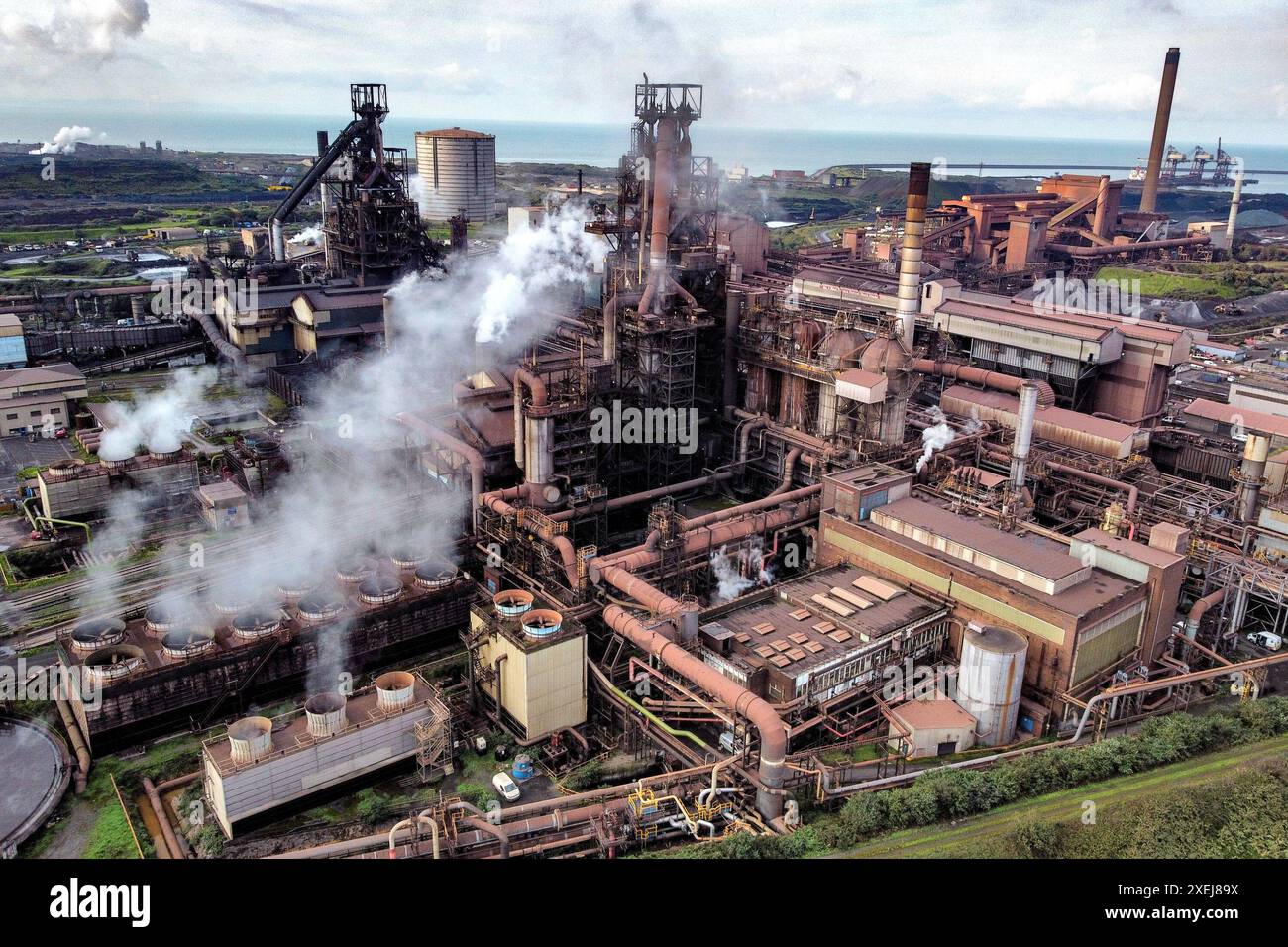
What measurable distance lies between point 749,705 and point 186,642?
56.4ft

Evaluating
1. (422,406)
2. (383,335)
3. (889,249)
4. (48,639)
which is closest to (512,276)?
(422,406)

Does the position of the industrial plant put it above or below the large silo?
below

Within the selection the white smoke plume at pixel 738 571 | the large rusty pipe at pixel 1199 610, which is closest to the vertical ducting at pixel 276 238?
the white smoke plume at pixel 738 571

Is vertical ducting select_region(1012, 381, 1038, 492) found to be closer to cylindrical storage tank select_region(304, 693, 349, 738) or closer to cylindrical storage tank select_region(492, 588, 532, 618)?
cylindrical storage tank select_region(492, 588, 532, 618)

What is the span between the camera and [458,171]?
417 feet

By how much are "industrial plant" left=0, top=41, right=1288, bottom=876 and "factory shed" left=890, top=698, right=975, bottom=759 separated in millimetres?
132

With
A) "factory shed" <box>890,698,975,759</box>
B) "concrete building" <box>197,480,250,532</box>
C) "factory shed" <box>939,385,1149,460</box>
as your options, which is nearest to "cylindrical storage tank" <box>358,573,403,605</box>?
"concrete building" <box>197,480,250,532</box>

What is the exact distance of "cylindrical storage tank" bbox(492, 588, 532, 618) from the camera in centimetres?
2922

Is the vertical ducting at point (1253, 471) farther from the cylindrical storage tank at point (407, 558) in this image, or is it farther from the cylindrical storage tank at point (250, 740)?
the cylindrical storage tank at point (250, 740)

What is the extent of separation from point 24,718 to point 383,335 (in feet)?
140

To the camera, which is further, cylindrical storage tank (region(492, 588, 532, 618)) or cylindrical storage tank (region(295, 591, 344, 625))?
cylindrical storage tank (region(295, 591, 344, 625))

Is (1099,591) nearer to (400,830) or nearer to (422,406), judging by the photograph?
(400,830)

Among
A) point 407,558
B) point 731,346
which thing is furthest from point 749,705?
point 731,346

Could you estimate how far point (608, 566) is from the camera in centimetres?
3077
